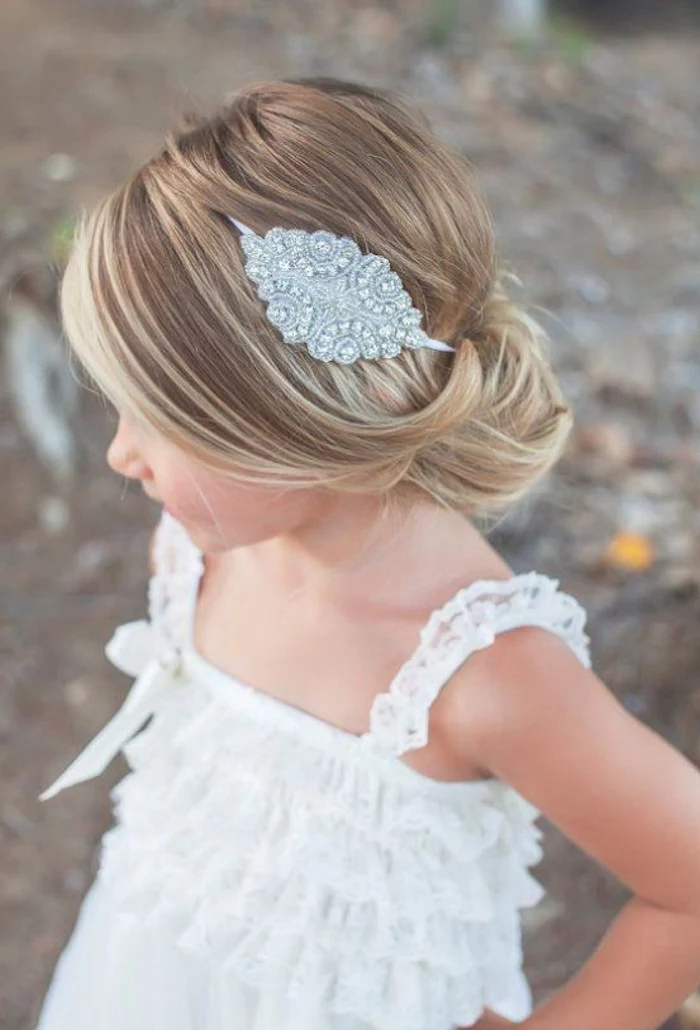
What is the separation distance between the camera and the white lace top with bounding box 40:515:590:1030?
111cm

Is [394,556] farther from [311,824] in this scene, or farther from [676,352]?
[676,352]

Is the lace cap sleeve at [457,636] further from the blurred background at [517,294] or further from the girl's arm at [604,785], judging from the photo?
the blurred background at [517,294]

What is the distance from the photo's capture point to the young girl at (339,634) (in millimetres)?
935

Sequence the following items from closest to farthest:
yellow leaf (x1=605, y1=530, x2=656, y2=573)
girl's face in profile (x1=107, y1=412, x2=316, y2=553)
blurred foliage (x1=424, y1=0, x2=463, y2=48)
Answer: girl's face in profile (x1=107, y1=412, x2=316, y2=553)
yellow leaf (x1=605, y1=530, x2=656, y2=573)
blurred foliage (x1=424, y1=0, x2=463, y2=48)

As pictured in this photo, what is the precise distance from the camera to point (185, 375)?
0.94 m

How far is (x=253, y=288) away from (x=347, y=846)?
0.57 meters

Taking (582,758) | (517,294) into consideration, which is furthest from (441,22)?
(582,758)

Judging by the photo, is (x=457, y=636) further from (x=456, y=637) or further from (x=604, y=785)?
(x=604, y=785)

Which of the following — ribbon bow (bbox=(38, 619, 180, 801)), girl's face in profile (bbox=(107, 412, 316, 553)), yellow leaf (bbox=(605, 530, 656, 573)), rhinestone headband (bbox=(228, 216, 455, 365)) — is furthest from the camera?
yellow leaf (bbox=(605, 530, 656, 573))

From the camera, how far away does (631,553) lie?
2.47 metres

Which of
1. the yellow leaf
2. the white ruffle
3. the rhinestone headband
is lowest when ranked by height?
the yellow leaf

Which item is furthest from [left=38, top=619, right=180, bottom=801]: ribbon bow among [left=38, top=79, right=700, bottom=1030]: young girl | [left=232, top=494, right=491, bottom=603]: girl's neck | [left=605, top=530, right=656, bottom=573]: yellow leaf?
[left=605, top=530, right=656, bottom=573]: yellow leaf

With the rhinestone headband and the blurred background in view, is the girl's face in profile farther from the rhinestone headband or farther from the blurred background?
the blurred background

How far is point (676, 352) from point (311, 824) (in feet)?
7.62
